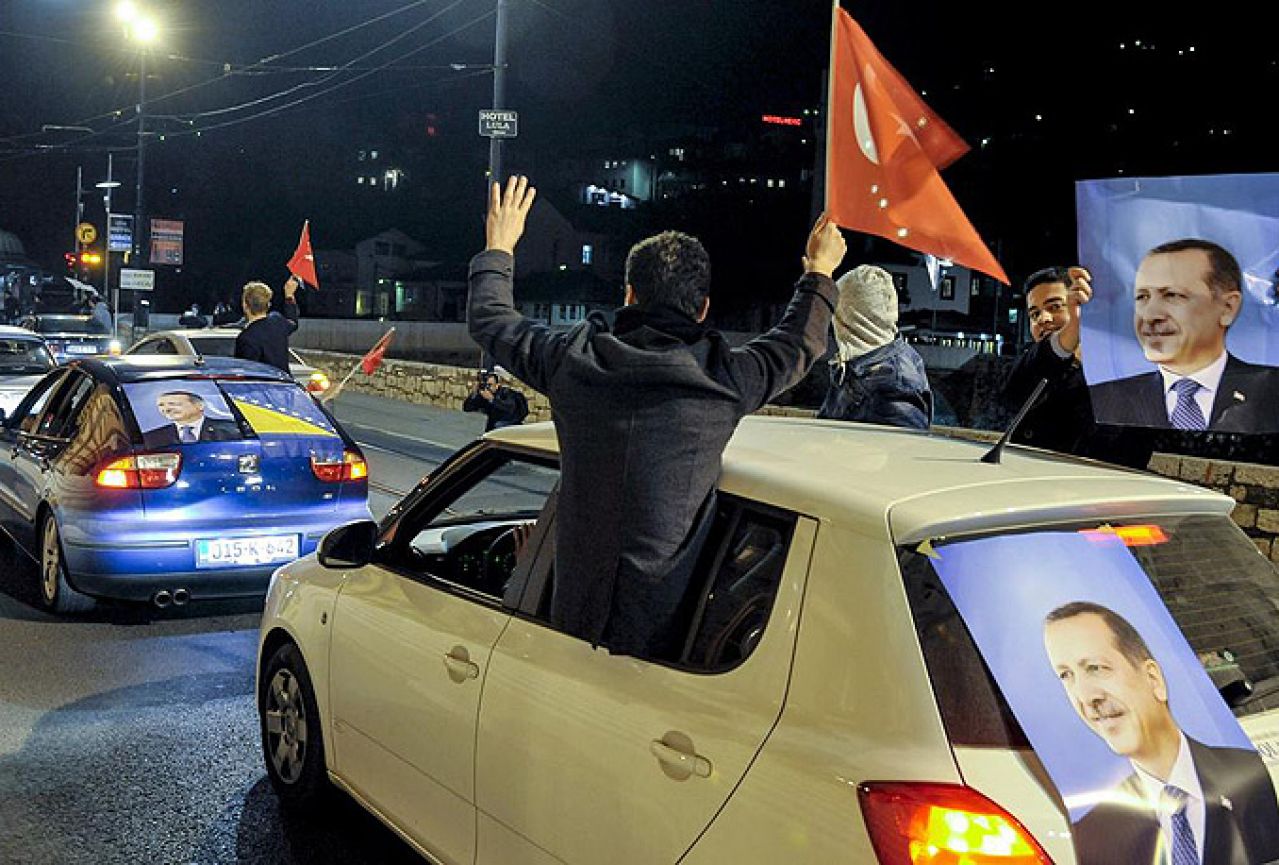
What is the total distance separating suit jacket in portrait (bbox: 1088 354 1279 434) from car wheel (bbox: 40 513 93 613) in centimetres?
577

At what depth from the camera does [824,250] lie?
3.46 m

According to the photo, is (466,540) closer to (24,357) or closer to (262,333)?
(262,333)

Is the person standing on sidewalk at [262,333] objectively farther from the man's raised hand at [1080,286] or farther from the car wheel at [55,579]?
the man's raised hand at [1080,286]

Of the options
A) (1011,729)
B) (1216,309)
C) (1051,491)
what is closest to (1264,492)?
(1216,309)

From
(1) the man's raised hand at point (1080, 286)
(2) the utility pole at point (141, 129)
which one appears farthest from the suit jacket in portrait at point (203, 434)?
(2) the utility pole at point (141, 129)

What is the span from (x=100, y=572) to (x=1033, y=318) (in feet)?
16.9

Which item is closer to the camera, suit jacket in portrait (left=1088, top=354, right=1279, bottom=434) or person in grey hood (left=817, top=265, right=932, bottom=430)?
suit jacket in portrait (left=1088, top=354, right=1279, bottom=434)

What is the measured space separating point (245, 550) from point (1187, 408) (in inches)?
203

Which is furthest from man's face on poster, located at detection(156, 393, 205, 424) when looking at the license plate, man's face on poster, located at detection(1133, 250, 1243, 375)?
man's face on poster, located at detection(1133, 250, 1243, 375)

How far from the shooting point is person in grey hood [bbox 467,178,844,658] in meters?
2.80

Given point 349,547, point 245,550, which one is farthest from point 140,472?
Result: point 349,547

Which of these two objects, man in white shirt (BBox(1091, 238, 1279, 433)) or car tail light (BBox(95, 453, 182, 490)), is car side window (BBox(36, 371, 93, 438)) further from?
man in white shirt (BBox(1091, 238, 1279, 433))

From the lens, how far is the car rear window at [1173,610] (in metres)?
2.24

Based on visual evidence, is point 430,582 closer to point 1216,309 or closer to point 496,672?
point 496,672
